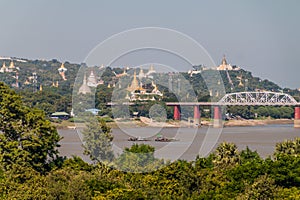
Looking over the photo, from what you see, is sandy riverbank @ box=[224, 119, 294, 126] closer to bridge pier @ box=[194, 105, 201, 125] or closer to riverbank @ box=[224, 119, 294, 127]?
riverbank @ box=[224, 119, 294, 127]

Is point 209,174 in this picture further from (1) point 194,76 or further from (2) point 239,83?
(2) point 239,83

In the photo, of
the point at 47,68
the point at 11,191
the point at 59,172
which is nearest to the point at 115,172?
the point at 59,172

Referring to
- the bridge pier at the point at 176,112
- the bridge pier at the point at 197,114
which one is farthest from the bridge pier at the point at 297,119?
the bridge pier at the point at 176,112

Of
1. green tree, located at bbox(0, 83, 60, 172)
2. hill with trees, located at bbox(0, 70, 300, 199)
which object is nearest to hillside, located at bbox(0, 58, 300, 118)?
hill with trees, located at bbox(0, 70, 300, 199)

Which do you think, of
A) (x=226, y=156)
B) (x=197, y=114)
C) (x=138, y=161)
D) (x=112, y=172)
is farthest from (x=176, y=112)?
(x=112, y=172)

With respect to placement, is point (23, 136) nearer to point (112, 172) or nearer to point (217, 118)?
point (112, 172)
